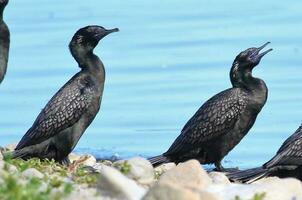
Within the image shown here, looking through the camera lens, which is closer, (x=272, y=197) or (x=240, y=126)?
(x=272, y=197)

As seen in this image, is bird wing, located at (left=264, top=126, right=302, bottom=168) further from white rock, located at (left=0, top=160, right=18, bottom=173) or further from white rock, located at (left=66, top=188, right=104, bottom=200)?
white rock, located at (left=66, top=188, right=104, bottom=200)

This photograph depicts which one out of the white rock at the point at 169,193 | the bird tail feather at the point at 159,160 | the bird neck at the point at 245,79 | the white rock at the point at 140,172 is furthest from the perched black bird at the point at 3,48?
the white rock at the point at 169,193

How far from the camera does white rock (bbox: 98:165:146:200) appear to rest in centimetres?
816

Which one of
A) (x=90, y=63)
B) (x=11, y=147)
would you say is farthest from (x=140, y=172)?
(x=11, y=147)

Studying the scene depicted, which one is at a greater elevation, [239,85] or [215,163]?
[239,85]

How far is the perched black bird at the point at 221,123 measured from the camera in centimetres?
1261

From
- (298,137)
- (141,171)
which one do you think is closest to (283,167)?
(298,137)

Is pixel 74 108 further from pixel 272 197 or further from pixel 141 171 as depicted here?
pixel 272 197

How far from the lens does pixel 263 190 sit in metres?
8.79

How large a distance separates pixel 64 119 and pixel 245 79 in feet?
6.21

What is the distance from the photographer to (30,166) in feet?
32.1

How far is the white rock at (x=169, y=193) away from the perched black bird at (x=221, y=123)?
4978 mm

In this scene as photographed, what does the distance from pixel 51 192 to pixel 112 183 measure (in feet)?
1.32

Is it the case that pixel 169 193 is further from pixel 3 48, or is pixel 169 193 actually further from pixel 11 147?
pixel 11 147
